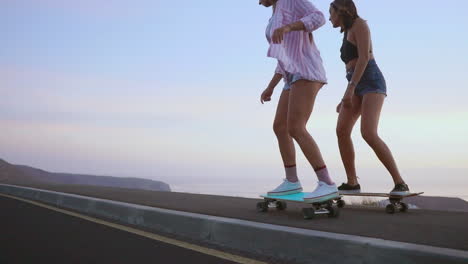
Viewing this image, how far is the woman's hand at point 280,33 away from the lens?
491cm

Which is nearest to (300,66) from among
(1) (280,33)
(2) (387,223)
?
(1) (280,33)

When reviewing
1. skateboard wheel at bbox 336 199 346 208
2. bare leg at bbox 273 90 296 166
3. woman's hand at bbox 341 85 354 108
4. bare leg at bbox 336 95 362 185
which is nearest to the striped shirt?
woman's hand at bbox 341 85 354 108

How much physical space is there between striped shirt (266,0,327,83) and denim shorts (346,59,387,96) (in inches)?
30.8

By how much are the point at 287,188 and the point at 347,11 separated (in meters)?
2.17

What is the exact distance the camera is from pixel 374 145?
5.64 m

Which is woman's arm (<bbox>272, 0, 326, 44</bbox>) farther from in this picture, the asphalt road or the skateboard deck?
the skateboard deck

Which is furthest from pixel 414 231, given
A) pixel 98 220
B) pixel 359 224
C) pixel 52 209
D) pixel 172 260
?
pixel 52 209

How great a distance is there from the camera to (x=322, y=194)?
4.80 m

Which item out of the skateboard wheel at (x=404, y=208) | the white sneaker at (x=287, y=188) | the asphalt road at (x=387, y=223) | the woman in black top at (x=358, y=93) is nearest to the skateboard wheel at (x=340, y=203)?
the woman in black top at (x=358, y=93)

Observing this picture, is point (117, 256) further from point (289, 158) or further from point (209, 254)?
point (289, 158)

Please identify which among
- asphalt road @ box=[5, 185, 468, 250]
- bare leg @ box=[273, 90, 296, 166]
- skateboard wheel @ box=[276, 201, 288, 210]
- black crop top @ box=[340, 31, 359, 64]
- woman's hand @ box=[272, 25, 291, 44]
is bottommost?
asphalt road @ box=[5, 185, 468, 250]

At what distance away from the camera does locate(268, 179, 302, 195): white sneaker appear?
17.8 ft

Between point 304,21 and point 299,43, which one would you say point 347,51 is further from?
point 304,21

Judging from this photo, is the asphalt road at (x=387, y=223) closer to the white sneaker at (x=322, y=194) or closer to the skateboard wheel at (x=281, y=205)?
the skateboard wheel at (x=281, y=205)
